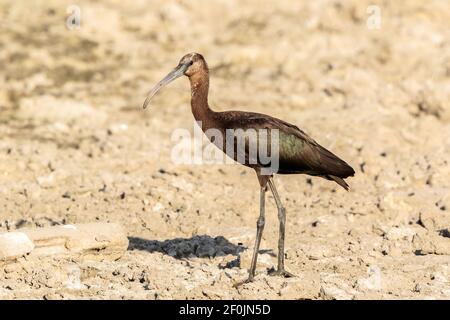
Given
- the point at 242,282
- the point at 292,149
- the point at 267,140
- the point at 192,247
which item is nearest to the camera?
the point at 242,282

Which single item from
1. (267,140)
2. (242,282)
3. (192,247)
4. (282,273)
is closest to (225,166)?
(192,247)

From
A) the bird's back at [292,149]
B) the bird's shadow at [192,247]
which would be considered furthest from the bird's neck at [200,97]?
the bird's shadow at [192,247]

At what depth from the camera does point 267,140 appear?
839cm

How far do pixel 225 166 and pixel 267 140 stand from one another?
3.29 meters

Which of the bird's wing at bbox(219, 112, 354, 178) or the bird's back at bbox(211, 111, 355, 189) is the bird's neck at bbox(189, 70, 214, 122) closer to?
the bird's back at bbox(211, 111, 355, 189)

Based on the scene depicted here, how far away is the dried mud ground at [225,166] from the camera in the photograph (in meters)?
8.30

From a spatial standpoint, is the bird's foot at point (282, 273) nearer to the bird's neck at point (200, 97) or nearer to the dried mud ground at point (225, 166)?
the dried mud ground at point (225, 166)

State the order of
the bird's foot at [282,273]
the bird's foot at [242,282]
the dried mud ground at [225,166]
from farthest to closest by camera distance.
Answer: the dried mud ground at [225,166]
the bird's foot at [282,273]
the bird's foot at [242,282]

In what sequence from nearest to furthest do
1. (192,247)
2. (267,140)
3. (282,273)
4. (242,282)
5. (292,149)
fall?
1. (242,282)
2. (282,273)
3. (267,140)
4. (292,149)
5. (192,247)

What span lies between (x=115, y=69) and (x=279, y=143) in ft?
23.8

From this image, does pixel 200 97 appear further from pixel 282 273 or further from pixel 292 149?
pixel 282 273

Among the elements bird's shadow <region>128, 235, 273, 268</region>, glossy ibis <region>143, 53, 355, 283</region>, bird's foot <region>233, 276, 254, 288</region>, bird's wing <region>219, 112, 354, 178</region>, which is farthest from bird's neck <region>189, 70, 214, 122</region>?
bird's foot <region>233, 276, 254, 288</region>
